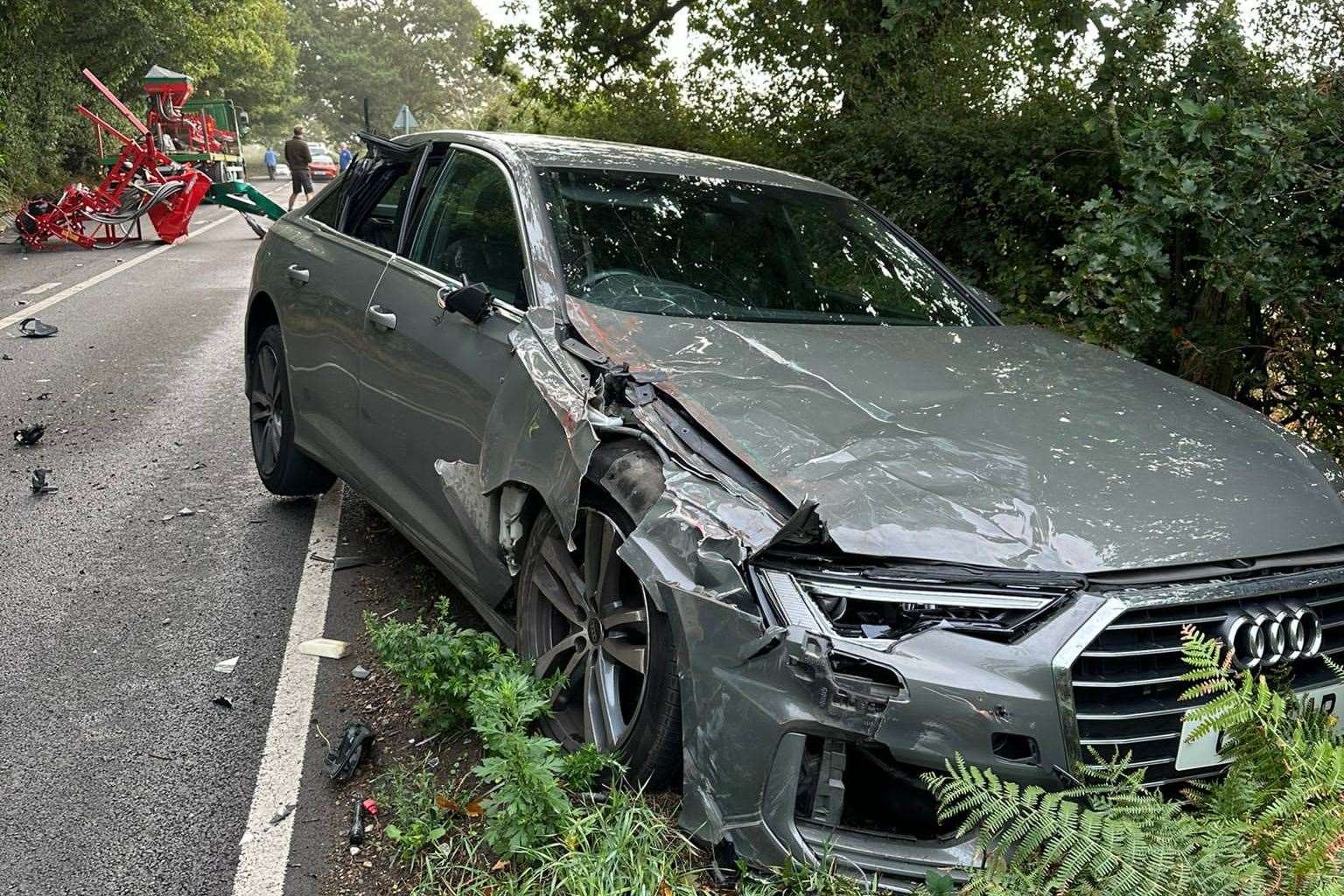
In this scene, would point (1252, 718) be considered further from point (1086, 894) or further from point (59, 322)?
point (59, 322)

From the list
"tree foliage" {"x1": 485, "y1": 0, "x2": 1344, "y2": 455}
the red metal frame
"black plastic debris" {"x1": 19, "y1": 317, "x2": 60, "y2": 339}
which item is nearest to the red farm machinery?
the red metal frame

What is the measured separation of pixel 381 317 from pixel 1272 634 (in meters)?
3.15

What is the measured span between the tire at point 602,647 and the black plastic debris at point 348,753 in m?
0.57

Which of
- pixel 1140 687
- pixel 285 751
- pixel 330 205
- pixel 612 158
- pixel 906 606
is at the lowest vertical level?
pixel 285 751

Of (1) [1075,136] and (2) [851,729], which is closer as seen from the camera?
(2) [851,729]

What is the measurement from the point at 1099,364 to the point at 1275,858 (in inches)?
75.1

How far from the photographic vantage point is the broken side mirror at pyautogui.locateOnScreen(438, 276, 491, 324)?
12.4 feet

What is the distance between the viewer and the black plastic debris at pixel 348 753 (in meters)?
3.51

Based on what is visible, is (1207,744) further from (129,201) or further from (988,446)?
(129,201)

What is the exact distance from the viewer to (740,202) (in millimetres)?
4516

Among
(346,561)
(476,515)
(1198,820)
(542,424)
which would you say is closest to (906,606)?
(1198,820)

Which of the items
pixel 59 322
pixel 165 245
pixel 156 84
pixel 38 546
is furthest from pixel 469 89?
pixel 38 546

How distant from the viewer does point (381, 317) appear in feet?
14.7

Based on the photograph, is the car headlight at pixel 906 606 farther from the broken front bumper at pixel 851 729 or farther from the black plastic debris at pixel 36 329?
the black plastic debris at pixel 36 329
